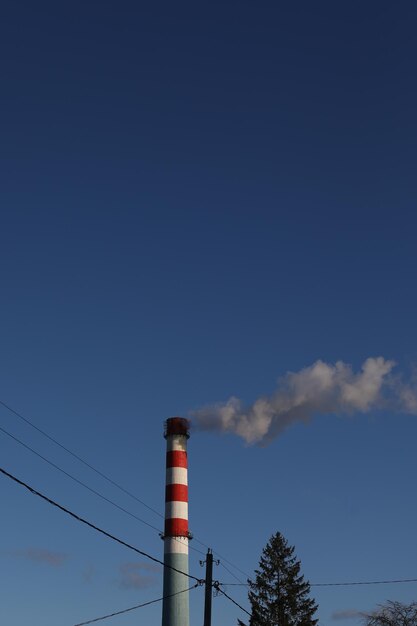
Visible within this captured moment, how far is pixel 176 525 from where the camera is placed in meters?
51.9

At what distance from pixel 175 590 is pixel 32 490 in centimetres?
3450

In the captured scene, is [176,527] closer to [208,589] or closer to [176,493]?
[176,493]

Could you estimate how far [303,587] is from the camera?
2398 inches

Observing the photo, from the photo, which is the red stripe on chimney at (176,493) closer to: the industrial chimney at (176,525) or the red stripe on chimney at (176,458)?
the industrial chimney at (176,525)

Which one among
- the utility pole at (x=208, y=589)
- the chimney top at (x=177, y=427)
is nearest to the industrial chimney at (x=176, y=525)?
the chimney top at (x=177, y=427)

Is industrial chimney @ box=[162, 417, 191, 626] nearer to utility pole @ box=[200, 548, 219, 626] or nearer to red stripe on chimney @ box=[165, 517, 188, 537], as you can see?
red stripe on chimney @ box=[165, 517, 188, 537]

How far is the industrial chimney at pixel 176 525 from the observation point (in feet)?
164

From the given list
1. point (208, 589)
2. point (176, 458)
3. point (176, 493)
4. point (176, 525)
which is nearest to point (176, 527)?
point (176, 525)

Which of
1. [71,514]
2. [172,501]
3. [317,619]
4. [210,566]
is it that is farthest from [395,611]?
[71,514]

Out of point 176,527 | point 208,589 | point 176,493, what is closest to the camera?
point 208,589

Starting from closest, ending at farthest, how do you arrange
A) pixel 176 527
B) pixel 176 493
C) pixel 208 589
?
1. pixel 208 589
2. pixel 176 527
3. pixel 176 493

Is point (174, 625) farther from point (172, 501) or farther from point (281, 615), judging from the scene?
point (281, 615)

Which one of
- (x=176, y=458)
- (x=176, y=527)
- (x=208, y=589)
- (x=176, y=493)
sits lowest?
(x=208, y=589)

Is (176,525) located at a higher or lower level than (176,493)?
lower
